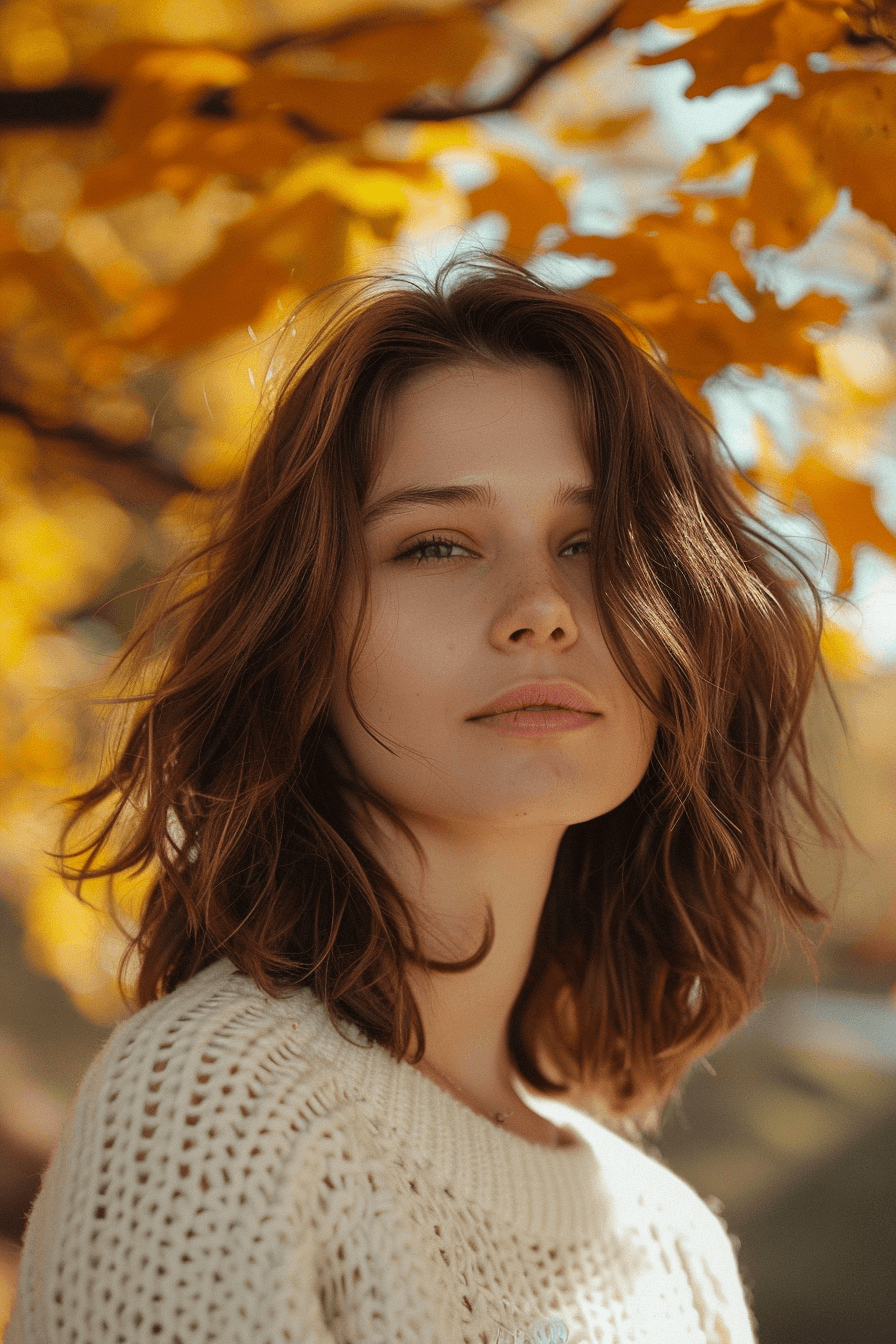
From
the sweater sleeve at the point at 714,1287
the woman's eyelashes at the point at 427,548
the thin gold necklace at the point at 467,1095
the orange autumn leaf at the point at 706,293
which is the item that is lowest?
the sweater sleeve at the point at 714,1287

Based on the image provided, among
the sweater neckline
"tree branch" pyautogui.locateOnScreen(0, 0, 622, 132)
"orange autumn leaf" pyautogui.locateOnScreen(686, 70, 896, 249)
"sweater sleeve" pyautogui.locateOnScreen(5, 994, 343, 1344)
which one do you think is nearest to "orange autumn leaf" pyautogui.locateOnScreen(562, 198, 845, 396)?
"orange autumn leaf" pyautogui.locateOnScreen(686, 70, 896, 249)

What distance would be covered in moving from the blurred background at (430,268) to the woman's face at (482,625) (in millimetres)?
339

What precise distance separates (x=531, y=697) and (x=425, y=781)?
155 mm

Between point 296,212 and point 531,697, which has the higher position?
point 296,212

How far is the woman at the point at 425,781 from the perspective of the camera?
1.05 meters

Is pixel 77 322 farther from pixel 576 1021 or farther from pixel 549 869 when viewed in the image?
pixel 576 1021

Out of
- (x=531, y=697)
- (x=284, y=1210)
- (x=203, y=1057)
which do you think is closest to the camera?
(x=284, y=1210)

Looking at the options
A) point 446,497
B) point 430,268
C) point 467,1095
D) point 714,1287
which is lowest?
point 714,1287

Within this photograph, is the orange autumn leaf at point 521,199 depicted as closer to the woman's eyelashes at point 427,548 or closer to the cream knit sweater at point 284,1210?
the woman's eyelashes at point 427,548

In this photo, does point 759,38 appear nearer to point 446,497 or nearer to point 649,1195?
point 446,497

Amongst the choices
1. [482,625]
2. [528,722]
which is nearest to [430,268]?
[482,625]

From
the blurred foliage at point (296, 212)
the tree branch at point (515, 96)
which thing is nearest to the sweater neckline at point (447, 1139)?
the blurred foliage at point (296, 212)

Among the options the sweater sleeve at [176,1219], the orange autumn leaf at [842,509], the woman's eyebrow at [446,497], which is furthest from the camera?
the orange autumn leaf at [842,509]

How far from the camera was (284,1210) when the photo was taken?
0.94 metres
